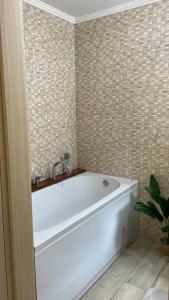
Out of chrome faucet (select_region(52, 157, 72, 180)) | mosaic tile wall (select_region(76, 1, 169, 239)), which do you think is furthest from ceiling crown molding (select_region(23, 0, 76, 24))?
chrome faucet (select_region(52, 157, 72, 180))

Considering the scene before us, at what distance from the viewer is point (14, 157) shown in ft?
2.70

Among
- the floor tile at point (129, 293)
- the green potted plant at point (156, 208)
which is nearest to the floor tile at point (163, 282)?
the floor tile at point (129, 293)

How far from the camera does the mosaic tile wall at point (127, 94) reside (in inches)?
98.6

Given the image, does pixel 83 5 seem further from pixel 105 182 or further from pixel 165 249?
pixel 165 249

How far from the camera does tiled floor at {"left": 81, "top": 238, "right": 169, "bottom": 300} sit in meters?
1.92

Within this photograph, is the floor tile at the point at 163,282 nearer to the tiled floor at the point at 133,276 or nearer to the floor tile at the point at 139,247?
the tiled floor at the point at 133,276

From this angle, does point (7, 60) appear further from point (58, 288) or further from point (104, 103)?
point (104, 103)

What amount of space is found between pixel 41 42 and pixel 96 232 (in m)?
1.99

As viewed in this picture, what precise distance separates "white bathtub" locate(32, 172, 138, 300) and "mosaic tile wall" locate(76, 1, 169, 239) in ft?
0.83

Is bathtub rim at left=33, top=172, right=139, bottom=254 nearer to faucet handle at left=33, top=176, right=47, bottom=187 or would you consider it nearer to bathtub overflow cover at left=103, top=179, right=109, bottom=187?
bathtub overflow cover at left=103, top=179, right=109, bottom=187

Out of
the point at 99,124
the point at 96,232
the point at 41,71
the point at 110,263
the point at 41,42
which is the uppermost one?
the point at 41,42

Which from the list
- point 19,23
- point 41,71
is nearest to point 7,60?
point 19,23

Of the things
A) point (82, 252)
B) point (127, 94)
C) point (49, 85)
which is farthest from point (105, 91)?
point (82, 252)

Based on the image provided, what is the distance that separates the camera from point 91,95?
299cm
